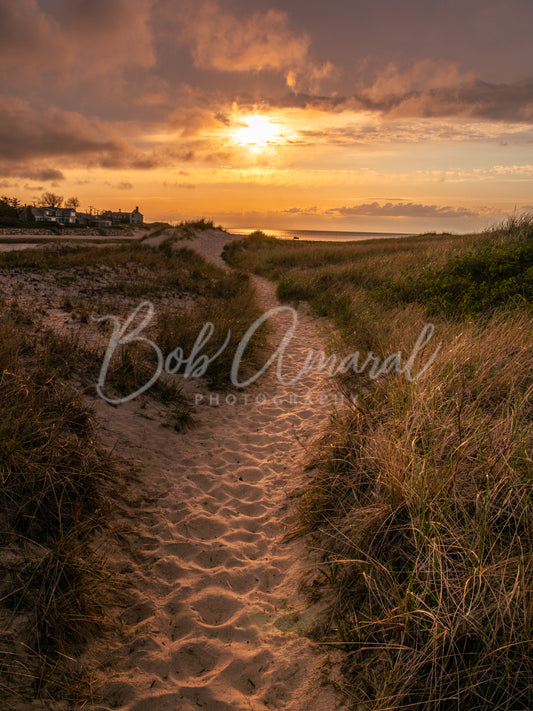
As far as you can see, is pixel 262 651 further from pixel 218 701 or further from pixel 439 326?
pixel 439 326

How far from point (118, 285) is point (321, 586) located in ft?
34.6

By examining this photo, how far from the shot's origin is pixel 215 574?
11.3ft

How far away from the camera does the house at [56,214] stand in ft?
252

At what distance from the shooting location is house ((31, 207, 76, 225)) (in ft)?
252

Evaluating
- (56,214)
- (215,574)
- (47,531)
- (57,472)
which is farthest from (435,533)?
(56,214)

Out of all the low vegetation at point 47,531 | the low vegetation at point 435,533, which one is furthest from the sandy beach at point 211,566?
the low vegetation at point 435,533

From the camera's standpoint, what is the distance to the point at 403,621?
2.38m

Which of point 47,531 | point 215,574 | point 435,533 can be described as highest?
point 435,533

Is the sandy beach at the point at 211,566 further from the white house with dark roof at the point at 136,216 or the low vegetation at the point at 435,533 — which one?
the white house with dark roof at the point at 136,216

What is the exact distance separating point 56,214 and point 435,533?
96071 mm

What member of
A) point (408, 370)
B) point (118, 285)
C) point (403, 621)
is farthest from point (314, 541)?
point (118, 285)

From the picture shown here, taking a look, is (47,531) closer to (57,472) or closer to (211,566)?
(57,472)

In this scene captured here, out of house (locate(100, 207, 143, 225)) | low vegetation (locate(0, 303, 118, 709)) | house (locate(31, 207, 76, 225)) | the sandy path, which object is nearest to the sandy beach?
the sandy path

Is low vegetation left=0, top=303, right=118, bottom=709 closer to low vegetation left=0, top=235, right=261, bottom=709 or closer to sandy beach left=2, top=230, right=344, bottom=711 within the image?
low vegetation left=0, top=235, right=261, bottom=709
